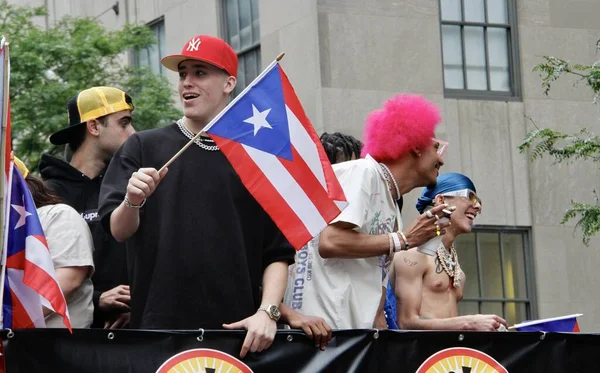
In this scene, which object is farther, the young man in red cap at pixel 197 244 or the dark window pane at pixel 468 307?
the dark window pane at pixel 468 307

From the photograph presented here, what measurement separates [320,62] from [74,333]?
12.6 metres

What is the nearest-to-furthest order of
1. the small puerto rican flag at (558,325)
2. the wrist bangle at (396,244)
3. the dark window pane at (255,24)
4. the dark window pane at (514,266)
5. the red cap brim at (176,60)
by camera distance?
the red cap brim at (176,60) → the wrist bangle at (396,244) → the small puerto rican flag at (558,325) → the dark window pane at (514,266) → the dark window pane at (255,24)

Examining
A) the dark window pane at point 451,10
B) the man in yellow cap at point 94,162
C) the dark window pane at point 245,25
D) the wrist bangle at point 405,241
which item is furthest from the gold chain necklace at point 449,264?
the dark window pane at point 245,25

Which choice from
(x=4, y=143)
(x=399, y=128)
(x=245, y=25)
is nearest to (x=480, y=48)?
(x=245, y=25)

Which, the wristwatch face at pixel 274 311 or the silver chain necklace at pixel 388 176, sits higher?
the silver chain necklace at pixel 388 176

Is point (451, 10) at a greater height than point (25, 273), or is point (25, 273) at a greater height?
point (451, 10)

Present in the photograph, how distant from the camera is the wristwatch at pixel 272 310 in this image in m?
6.57

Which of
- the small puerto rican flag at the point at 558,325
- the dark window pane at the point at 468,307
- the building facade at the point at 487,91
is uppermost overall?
the building facade at the point at 487,91

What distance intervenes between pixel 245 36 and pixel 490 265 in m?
4.73

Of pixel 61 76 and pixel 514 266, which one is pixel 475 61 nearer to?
pixel 514 266

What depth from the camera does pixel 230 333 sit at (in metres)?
6.49

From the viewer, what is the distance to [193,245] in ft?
21.9

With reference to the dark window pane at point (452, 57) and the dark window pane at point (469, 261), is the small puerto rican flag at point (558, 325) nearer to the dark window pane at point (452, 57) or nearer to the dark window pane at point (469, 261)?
the dark window pane at point (469, 261)

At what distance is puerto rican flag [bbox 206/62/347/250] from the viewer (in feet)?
21.9
